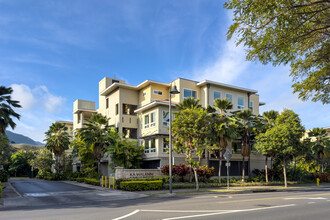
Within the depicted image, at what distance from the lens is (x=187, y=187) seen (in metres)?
26.3

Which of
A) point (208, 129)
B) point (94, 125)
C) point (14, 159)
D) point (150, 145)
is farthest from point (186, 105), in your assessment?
point (14, 159)

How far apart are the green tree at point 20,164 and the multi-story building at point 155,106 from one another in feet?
127

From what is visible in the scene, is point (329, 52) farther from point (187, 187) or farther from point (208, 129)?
point (187, 187)

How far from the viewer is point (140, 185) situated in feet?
78.9

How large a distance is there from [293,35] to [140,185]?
19.0 m

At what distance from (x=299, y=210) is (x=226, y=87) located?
25.7m

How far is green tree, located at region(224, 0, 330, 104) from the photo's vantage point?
7379 millimetres

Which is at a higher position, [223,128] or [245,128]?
[245,128]

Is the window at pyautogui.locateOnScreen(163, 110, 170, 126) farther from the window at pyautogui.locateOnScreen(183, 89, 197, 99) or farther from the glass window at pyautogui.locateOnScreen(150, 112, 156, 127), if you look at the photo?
the window at pyautogui.locateOnScreen(183, 89, 197, 99)

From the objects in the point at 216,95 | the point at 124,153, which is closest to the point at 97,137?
the point at 124,153

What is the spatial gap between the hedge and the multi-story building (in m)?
6.33

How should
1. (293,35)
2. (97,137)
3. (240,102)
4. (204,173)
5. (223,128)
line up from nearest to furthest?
(293,35), (204,173), (223,128), (97,137), (240,102)

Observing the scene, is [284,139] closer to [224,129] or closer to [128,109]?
[224,129]

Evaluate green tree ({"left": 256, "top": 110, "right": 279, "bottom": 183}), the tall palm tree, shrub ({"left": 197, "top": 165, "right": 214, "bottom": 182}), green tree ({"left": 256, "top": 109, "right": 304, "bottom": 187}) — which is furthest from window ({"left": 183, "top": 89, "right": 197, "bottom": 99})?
green tree ({"left": 256, "top": 109, "right": 304, "bottom": 187})
